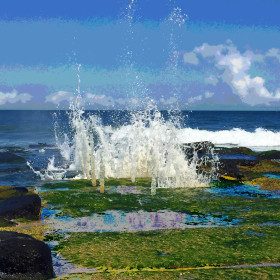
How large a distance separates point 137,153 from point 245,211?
7483mm

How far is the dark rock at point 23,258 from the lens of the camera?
6122mm

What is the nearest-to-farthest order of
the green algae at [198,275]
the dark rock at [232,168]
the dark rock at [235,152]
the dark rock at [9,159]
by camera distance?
the green algae at [198,275] → the dark rock at [232,168] → the dark rock at [9,159] → the dark rock at [235,152]

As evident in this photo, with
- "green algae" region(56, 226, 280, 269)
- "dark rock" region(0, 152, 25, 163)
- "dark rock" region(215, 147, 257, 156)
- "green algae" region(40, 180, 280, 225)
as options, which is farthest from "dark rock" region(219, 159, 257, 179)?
"dark rock" region(0, 152, 25, 163)

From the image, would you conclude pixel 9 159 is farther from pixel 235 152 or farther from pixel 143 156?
pixel 235 152

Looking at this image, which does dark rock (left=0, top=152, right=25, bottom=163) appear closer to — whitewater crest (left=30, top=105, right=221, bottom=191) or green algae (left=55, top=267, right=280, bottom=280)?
whitewater crest (left=30, top=105, right=221, bottom=191)

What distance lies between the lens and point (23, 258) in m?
6.26

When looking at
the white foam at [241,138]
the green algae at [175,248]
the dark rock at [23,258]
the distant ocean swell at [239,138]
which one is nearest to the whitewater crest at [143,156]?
the green algae at [175,248]

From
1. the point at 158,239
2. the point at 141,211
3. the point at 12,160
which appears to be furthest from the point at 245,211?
the point at 12,160

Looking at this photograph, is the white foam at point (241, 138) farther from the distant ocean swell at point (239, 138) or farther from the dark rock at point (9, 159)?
the dark rock at point (9, 159)

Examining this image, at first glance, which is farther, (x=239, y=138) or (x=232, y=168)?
(x=239, y=138)

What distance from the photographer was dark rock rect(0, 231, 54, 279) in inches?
241

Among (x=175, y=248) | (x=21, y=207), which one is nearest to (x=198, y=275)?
(x=175, y=248)

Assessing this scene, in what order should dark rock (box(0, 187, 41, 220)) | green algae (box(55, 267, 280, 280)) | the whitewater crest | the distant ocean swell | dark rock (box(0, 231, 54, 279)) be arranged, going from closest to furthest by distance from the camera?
dark rock (box(0, 231, 54, 279)) → green algae (box(55, 267, 280, 280)) → dark rock (box(0, 187, 41, 220)) → the whitewater crest → the distant ocean swell

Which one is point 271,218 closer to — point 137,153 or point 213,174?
point 213,174
